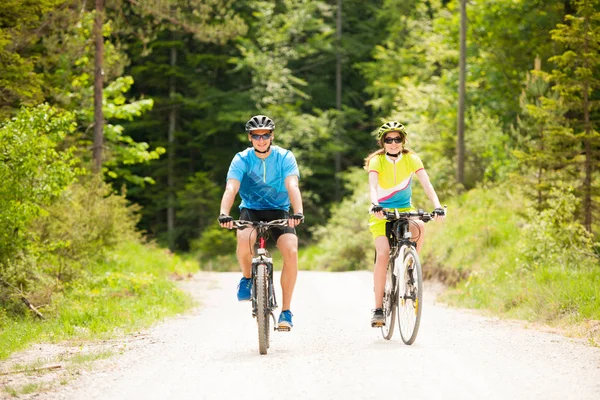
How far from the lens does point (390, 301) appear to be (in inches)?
342

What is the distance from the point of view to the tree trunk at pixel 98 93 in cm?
2098

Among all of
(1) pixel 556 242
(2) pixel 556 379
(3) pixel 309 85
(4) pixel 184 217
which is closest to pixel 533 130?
(1) pixel 556 242

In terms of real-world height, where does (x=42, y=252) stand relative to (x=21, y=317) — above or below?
above

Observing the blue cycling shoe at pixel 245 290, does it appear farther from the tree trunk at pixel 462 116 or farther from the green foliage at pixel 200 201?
the green foliage at pixel 200 201

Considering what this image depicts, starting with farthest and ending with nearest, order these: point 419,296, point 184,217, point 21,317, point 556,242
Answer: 1. point 184,217
2. point 556,242
3. point 21,317
4. point 419,296

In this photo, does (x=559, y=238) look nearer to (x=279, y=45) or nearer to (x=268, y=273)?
(x=268, y=273)

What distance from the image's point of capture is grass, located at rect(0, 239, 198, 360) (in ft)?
33.6

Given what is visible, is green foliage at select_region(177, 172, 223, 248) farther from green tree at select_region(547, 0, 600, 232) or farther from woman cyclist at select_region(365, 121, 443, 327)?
woman cyclist at select_region(365, 121, 443, 327)

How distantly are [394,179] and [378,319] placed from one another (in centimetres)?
150

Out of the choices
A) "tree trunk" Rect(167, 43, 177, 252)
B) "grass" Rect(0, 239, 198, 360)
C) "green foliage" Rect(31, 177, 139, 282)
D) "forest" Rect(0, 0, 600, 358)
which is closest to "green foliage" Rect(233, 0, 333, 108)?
"forest" Rect(0, 0, 600, 358)

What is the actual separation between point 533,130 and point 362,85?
28.3m

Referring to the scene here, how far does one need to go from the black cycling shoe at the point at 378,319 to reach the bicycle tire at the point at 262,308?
A: 4.04ft

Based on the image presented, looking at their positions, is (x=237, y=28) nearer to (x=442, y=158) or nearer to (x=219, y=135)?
(x=442, y=158)

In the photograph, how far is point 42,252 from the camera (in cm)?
1238
